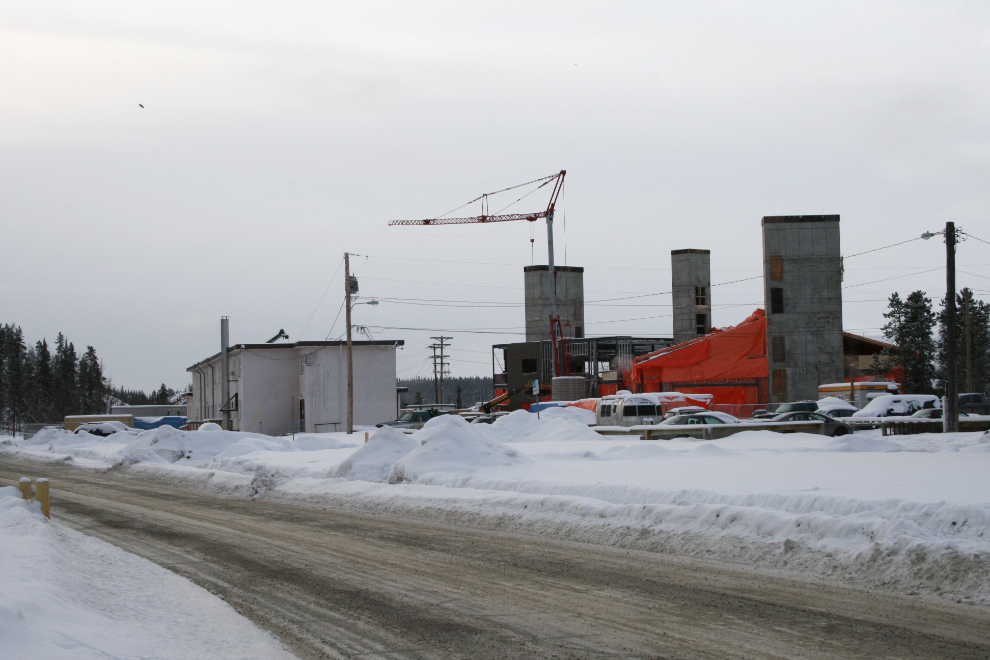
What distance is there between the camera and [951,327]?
28.0 meters

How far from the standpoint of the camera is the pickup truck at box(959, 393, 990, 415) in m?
44.2

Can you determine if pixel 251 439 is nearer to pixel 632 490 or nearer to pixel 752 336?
pixel 632 490

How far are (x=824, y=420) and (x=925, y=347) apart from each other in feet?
160

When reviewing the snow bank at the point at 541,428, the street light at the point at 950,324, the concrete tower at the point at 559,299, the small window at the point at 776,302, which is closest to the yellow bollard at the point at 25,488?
the snow bank at the point at 541,428

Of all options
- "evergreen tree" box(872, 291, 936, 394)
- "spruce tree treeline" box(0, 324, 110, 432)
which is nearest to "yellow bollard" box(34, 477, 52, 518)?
"evergreen tree" box(872, 291, 936, 394)

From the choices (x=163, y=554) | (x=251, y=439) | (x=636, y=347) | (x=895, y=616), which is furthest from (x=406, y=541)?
(x=636, y=347)

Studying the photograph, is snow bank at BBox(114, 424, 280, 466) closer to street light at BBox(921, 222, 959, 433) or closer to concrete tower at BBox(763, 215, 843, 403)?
street light at BBox(921, 222, 959, 433)

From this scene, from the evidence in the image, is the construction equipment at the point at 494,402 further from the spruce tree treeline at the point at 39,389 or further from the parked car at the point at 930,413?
the spruce tree treeline at the point at 39,389

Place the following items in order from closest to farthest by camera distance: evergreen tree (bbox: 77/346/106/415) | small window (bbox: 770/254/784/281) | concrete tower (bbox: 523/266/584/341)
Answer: small window (bbox: 770/254/784/281), concrete tower (bbox: 523/266/584/341), evergreen tree (bbox: 77/346/106/415)

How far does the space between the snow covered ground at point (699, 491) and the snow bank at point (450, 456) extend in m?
0.05

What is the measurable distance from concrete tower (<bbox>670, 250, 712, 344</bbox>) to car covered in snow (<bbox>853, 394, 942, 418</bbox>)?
49.2 meters

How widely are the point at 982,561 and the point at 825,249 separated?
57225mm

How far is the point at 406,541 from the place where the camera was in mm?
12094

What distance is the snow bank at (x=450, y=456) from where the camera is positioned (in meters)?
19.2
